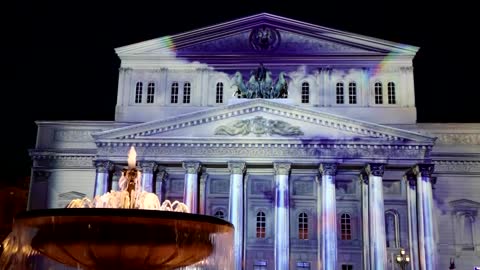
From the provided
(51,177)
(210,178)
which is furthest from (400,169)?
(51,177)

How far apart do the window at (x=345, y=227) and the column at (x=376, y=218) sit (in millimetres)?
3366

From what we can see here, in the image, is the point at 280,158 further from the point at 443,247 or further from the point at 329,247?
the point at 443,247

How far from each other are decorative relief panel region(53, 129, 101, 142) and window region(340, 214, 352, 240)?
17.8m

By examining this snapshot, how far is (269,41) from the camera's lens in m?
42.1

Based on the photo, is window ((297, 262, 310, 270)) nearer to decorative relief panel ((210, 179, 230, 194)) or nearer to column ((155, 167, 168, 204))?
decorative relief panel ((210, 179, 230, 194))

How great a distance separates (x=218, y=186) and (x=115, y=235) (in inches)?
1081

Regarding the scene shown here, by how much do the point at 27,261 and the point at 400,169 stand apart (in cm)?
2621

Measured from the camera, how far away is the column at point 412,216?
34.6m

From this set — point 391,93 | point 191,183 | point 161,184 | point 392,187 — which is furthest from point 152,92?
point 392,187

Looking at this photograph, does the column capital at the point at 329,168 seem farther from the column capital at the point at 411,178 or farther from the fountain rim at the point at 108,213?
the fountain rim at the point at 108,213

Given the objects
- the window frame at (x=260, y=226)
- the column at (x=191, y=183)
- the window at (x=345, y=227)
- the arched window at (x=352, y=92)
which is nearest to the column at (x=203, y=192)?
the column at (x=191, y=183)

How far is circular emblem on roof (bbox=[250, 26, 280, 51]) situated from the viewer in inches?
1657

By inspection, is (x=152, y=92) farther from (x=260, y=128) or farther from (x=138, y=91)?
(x=260, y=128)

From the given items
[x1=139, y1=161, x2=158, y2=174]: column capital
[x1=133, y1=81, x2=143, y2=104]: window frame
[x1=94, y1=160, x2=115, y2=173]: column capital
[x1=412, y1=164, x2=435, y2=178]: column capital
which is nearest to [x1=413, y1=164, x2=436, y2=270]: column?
[x1=412, y1=164, x2=435, y2=178]: column capital
